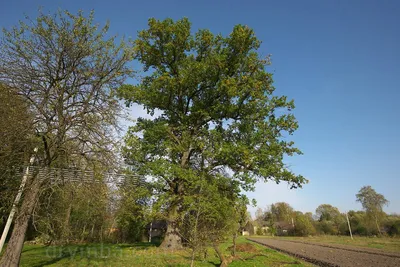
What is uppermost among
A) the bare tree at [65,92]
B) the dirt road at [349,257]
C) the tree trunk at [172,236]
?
the bare tree at [65,92]

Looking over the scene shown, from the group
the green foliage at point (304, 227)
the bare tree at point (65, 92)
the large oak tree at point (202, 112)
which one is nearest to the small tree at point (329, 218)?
the green foliage at point (304, 227)

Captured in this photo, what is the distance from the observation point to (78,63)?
9469mm

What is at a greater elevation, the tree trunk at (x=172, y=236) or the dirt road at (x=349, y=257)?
the tree trunk at (x=172, y=236)

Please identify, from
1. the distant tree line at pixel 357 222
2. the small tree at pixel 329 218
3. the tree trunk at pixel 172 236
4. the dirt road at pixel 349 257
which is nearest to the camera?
the dirt road at pixel 349 257

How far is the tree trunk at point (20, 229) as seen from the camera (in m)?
8.02

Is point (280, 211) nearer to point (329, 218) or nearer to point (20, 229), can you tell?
point (329, 218)

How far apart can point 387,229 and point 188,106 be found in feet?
153

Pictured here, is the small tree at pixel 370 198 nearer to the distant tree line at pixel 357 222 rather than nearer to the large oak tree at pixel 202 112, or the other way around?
the distant tree line at pixel 357 222

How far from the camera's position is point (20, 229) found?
8.48 meters

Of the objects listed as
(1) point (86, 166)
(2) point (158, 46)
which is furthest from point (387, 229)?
(1) point (86, 166)

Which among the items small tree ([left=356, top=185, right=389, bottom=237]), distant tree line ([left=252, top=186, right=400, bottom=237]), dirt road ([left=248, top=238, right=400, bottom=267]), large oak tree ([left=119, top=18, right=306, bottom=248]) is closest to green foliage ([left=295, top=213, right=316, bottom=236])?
distant tree line ([left=252, top=186, right=400, bottom=237])

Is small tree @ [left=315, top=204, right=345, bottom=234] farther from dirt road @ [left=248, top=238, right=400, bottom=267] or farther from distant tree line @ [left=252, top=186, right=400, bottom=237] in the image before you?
dirt road @ [left=248, top=238, right=400, bottom=267]

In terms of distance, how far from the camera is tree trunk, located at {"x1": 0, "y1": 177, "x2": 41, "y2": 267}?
8.02 metres

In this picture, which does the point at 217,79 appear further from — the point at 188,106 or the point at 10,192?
the point at 10,192
